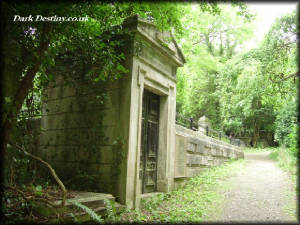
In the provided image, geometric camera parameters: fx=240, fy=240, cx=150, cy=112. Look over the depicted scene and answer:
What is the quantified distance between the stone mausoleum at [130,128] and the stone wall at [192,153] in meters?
0.03

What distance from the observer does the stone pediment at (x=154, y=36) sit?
16.7ft

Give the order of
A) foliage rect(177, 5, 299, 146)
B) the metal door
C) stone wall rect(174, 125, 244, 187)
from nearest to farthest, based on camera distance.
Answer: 1. the metal door
2. stone wall rect(174, 125, 244, 187)
3. foliage rect(177, 5, 299, 146)

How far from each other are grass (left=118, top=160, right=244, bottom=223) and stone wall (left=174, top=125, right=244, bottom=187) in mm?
450

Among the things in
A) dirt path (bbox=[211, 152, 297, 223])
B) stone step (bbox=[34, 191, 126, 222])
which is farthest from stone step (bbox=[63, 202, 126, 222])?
dirt path (bbox=[211, 152, 297, 223])

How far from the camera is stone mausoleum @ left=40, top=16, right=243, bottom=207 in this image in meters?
4.97

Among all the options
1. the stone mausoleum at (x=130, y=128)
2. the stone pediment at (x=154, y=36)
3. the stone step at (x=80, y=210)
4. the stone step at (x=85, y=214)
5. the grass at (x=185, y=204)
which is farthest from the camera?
the stone pediment at (x=154, y=36)

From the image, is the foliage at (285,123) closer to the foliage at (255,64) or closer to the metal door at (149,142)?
the foliage at (255,64)

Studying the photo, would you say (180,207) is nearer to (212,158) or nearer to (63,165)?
(63,165)

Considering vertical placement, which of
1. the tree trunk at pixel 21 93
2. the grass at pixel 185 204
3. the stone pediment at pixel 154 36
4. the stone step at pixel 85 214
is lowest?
the grass at pixel 185 204

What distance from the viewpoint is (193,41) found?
10484 mm

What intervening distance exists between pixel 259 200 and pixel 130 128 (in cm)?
381

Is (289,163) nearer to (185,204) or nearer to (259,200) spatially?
(259,200)

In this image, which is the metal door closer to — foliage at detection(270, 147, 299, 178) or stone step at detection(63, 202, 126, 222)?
stone step at detection(63, 202, 126, 222)

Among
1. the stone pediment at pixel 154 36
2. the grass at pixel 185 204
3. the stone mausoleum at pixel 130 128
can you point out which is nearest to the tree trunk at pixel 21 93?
the stone mausoleum at pixel 130 128
